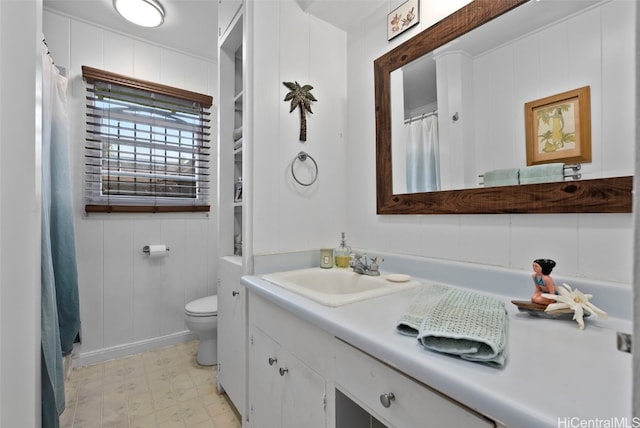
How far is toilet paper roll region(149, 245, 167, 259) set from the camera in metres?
2.25

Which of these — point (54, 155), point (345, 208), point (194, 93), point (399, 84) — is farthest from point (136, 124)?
point (399, 84)

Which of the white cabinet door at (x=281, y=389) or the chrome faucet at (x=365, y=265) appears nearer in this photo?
the white cabinet door at (x=281, y=389)

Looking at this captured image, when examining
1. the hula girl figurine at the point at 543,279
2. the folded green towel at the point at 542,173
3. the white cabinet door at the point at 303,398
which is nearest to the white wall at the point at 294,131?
the white cabinet door at the point at 303,398

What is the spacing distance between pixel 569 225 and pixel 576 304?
0.27 meters

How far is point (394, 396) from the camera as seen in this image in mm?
628

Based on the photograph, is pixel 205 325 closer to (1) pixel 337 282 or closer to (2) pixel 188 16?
(1) pixel 337 282

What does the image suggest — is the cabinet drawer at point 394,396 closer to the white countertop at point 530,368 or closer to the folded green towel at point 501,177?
the white countertop at point 530,368

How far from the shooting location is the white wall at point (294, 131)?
141cm

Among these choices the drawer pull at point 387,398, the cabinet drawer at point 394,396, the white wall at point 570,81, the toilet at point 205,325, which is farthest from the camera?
the toilet at point 205,325

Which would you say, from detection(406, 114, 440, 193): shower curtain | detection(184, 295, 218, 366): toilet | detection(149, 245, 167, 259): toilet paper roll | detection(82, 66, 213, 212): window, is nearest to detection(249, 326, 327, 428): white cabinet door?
detection(184, 295, 218, 366): toilet

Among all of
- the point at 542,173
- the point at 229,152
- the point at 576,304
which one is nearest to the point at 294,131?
the point at 229,152

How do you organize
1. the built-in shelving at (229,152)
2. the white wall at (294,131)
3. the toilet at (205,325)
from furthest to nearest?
the toilet at (205,325)
the built-in shelving at (229,152)
the white wall at (294,131)

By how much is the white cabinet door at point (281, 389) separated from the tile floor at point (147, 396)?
1.57 ft

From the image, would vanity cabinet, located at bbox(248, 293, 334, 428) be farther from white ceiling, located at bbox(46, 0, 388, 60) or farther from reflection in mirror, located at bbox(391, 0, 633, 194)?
white ceiling, located at bbox(46, 0, 388, 60)
